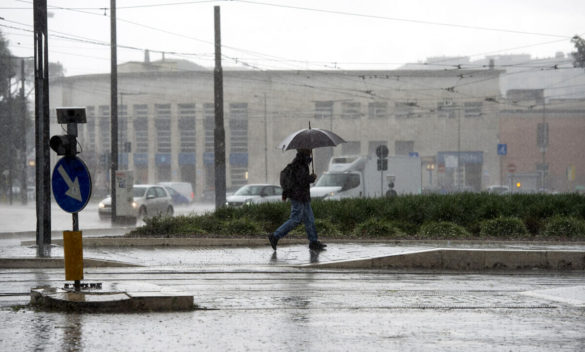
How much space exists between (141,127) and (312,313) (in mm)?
73992

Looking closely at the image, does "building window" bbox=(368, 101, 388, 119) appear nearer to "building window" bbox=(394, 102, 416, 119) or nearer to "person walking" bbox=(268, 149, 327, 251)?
"building window" bbox=(394, 102, 416, 119)

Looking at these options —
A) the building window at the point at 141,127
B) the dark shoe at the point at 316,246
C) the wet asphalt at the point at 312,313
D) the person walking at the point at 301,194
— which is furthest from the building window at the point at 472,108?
the wet asphalt at the point at 312,313

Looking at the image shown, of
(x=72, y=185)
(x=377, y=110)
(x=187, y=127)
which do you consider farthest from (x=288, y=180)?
(x=187, y=127)

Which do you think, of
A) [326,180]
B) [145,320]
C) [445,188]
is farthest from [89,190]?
[445,188]

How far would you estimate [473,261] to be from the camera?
1395 cm

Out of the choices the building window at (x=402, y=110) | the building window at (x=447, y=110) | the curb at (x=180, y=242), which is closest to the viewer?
the curb at (x=180, y=242)

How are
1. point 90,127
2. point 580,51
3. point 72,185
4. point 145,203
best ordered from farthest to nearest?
point 90,127 → point 580,51 → point 145,203 → point 72,185

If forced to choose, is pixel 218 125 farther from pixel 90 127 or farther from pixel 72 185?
pixel 90 127

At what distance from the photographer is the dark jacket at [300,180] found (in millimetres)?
14773

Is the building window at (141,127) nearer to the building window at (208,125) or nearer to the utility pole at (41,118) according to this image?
the building window at (208,125)

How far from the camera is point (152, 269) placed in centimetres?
1342

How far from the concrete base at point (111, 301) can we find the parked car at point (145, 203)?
26321 millimetres

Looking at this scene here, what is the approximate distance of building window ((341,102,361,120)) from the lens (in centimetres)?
7744

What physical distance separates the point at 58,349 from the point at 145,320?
1.52 meters
